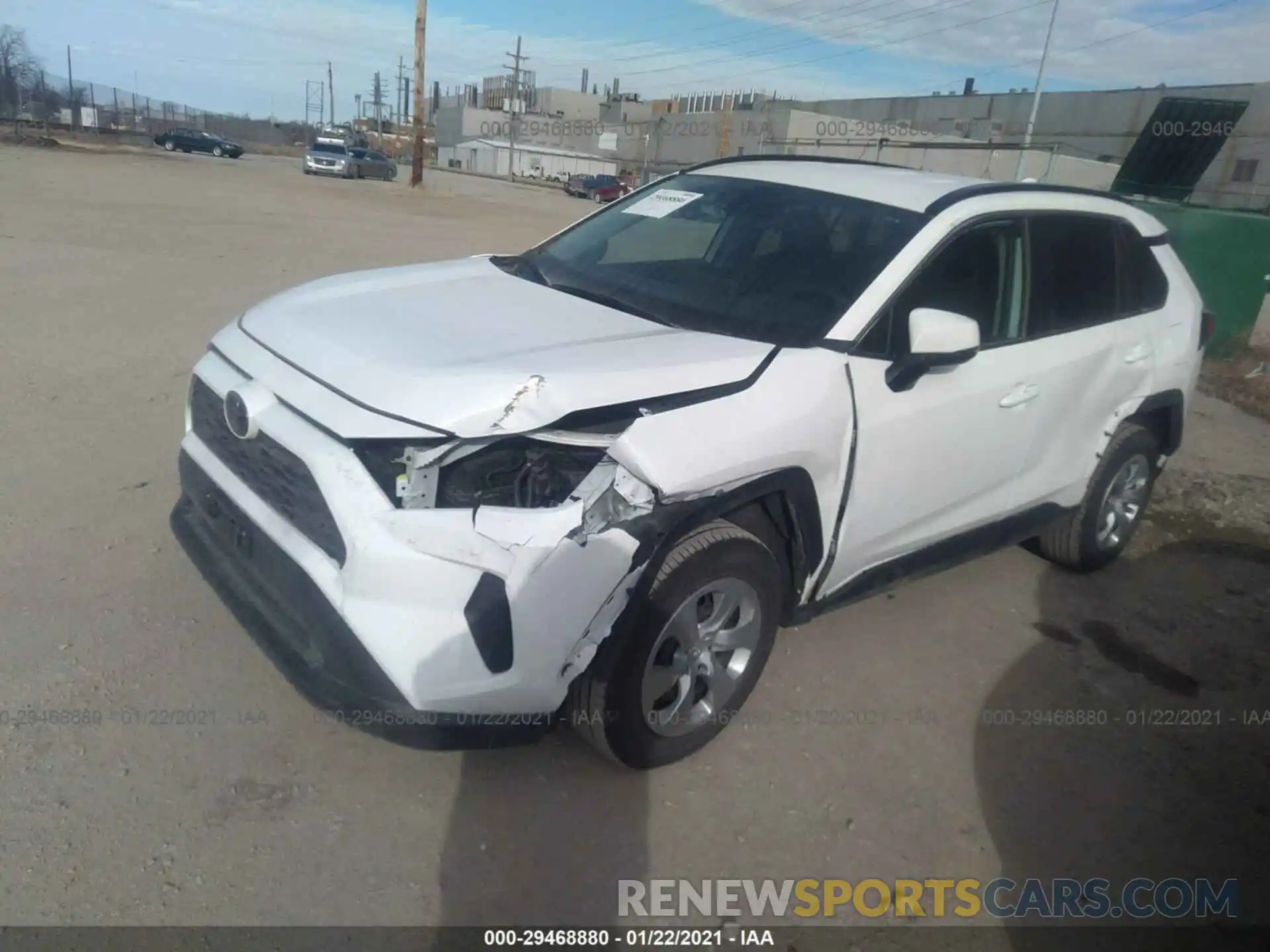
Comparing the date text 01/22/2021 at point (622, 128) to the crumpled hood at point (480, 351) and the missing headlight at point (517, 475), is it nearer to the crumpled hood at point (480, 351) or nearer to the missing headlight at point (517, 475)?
the crumpled hood at point (480, 351)

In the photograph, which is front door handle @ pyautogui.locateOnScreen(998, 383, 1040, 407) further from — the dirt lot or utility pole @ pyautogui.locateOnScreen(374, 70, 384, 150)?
utility pole @ pyautogui.locateOnScreen(374, 70, 384, 150)

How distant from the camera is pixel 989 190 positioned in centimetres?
369

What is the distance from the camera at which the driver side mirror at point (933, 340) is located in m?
2.96

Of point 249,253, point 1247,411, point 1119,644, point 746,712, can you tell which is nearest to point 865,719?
point 746,712

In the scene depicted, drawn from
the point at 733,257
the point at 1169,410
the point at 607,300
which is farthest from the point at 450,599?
the point at 1169,410

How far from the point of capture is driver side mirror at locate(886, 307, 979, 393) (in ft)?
9.71

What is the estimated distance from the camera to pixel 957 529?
369cm

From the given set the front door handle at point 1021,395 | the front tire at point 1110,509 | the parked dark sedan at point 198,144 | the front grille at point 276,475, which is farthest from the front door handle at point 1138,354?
the parked dark sedan at point 198,144

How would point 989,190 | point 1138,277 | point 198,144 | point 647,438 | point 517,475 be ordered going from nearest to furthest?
point 647,438, point 517,475, point 989,190, point 1138,277, point 198,144

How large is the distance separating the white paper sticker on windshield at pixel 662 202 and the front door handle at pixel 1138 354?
6.97 feet

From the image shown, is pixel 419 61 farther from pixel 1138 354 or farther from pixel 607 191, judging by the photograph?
pixel 1138 354

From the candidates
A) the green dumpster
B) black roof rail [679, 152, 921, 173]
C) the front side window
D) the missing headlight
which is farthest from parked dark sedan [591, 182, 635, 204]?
the missing headlight

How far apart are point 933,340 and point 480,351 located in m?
1.43

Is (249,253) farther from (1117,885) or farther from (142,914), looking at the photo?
(1117,885)
